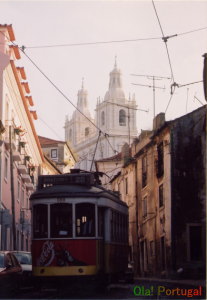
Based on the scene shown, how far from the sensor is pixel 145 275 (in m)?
33.7

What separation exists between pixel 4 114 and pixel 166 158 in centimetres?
755

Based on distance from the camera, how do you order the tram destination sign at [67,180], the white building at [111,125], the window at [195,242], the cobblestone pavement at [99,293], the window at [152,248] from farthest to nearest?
the white building at [111,125], the window at [152,248], the window at [195,242], the tram destination sign at [67,180], the cobblestone pavement at [99,293]

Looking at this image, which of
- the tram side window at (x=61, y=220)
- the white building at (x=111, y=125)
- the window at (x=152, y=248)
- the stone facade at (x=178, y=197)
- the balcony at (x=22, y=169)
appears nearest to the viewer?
the tram side window at (x=61, y=220)

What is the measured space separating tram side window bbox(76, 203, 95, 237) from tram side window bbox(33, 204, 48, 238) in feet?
2.54

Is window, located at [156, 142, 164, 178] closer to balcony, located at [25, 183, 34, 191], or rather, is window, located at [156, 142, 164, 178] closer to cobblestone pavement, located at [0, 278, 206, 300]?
balcony, located at [25, 183, 34, 191]

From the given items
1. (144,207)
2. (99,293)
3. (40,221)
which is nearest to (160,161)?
(144,207)

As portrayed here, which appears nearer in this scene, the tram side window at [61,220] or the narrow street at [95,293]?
the narrow street at [95,293]

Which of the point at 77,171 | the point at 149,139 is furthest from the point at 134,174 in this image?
the point at 77,171

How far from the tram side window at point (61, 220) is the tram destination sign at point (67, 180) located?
0.99m

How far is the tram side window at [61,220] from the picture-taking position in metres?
15.8

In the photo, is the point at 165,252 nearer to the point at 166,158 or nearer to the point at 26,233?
the point at 166,158

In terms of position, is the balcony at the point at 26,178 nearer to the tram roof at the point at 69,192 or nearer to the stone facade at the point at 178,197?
→ the stone facade at the point at 178,197

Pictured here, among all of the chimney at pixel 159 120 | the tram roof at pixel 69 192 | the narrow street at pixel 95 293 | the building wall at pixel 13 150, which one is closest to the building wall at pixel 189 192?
the chimney at pixel 159 120

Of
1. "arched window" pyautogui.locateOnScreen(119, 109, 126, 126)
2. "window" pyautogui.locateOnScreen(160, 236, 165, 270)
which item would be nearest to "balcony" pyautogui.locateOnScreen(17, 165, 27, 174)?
"window" pyautogui.locateOnScreen(160, 236, 165, 270)
